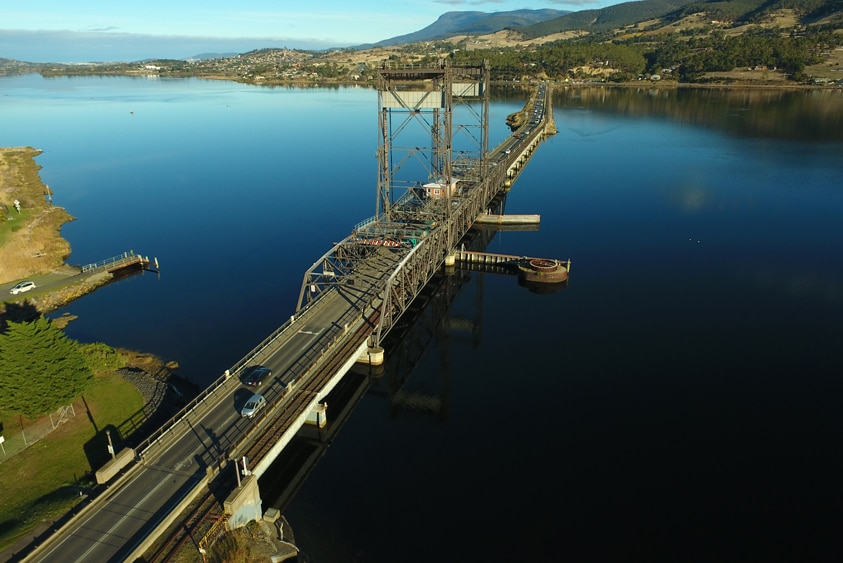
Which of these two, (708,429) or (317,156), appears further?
(317,156)

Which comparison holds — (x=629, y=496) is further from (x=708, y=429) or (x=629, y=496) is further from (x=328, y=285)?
(x=328, y=285)

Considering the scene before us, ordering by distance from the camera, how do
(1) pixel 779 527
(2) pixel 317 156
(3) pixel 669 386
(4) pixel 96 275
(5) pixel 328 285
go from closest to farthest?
(1) pixel 779 527
(3) pixel 669 386
(5) pixel 328 285
(4) pixel 96 275
(2) pixel 317 156

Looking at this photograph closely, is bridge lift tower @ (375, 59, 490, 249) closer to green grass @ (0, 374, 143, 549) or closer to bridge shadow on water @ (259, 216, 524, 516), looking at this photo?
bridge shadow on water @ (259, 216, 524, 516)

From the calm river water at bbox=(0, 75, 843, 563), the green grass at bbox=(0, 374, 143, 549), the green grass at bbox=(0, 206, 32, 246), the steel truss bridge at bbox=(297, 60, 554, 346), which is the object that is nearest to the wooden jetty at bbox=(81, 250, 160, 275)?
the calm river water at bbox=(0, 75, 843, 563)

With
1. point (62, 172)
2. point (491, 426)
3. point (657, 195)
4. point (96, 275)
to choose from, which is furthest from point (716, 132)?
point (62, 172)

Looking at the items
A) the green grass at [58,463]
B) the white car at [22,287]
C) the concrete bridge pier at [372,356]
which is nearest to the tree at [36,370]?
the green grass at [58,463]

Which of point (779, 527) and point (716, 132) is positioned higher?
point (716, 132)

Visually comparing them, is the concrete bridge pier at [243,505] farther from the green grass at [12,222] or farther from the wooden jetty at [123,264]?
the green grass at [12,222]
